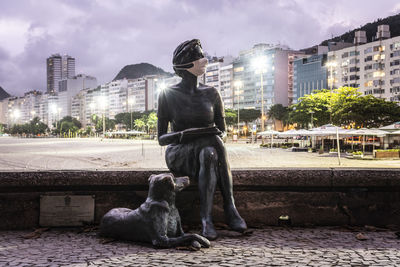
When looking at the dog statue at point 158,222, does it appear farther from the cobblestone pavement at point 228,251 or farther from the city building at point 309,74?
the city building at point 309,74

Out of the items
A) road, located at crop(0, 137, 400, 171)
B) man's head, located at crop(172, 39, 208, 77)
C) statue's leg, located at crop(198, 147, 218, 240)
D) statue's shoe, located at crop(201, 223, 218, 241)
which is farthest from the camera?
road, located at crop(0, 137, 400, 171)

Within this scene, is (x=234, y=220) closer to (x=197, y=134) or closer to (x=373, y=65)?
(x=197, y=134)

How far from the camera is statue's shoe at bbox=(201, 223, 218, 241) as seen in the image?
4414 mm

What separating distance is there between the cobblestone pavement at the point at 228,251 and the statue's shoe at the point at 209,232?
0.24 ft

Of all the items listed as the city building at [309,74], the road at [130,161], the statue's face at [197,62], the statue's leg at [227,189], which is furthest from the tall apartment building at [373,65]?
the statue's leg at [227,189]

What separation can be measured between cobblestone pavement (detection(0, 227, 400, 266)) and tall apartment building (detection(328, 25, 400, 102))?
4051 inches

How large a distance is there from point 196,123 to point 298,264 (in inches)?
79.5

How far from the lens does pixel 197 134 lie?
4.75 metres

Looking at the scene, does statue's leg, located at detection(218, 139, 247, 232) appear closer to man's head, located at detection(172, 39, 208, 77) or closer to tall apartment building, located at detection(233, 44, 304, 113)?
man's head, located at detection(172, 39, 208, 77)

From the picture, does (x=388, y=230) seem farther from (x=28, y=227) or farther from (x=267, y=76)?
(x=267, y=76)

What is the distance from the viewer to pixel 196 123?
4.97 meters

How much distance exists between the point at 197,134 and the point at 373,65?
11331 centimetres

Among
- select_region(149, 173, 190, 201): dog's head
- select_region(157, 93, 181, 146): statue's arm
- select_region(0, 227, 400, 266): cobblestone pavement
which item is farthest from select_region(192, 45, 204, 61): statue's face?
select_region(0, 227, 400, 266): cobblestone pavement

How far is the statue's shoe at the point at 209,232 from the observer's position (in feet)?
14.5
